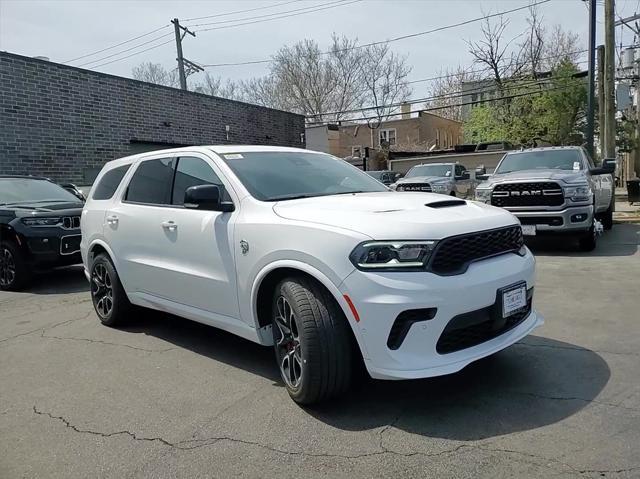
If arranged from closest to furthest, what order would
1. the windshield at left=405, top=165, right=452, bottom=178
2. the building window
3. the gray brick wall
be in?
the gray brick wall, the windshield at left=405, top=165, right=452, bottom=178, the building window

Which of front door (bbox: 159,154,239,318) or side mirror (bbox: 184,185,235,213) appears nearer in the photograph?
side mirror (bbox: 184,185,235,213)

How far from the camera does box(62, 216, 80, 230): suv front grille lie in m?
7.55

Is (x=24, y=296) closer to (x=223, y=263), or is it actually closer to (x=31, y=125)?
(x=223, y=263)

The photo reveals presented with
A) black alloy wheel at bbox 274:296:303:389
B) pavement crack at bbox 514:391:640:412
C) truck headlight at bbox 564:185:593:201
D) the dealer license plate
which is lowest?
pavement crack at bbox 514:391:640:412

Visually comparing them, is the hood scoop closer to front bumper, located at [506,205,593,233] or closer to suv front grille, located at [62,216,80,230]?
front bumper, located at [506,205,593,233]

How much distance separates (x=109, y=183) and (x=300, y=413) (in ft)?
11.5

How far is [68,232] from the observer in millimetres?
7527

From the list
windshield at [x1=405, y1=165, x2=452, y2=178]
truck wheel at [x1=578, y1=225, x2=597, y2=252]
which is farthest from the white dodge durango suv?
windshield at [x1=405, y1=165, x2=452, y2=178]

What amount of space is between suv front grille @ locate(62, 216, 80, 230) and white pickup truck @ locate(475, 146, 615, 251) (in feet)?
22.3

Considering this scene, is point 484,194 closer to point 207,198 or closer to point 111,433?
point 207,198

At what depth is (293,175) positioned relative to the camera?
421 centimetres

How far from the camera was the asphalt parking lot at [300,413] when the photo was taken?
2.68m

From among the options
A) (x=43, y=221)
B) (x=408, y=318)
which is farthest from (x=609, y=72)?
(x=408, y=318)

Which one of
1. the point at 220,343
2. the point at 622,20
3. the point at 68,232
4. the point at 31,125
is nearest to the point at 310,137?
the point at 622,20
